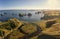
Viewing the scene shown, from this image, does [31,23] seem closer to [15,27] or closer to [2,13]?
[15,27]

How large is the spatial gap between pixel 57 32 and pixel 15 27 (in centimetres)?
87

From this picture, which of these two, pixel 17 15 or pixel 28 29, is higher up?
pixel 17 15

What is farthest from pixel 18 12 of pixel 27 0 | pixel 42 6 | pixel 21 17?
pixel 42 6

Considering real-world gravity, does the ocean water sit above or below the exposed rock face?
above

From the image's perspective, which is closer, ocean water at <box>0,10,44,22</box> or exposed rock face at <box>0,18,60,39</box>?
exposed rock face at <box>0,18,60,39</box>

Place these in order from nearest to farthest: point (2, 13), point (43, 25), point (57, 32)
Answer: point (57, 32), point (43, 25), point (2, 13)

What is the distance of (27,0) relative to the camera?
268 centimetres

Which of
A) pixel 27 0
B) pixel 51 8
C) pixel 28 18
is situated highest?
pixel 27 0

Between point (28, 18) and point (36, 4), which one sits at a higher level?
point (36, 4)

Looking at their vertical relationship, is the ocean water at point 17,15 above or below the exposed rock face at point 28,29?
above

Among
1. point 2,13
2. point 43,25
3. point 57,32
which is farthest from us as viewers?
point 2,13

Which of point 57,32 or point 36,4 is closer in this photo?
point 57,32

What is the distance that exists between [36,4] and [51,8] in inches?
13.0

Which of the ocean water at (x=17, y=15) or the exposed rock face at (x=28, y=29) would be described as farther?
the ocean water at (x=17, y=15)
